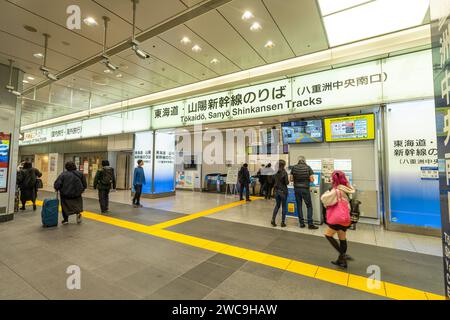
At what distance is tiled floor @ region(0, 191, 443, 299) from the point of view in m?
2.30

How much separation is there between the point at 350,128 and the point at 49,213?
7.23 m

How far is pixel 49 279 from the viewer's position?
250 cm

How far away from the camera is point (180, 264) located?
2.96 meters

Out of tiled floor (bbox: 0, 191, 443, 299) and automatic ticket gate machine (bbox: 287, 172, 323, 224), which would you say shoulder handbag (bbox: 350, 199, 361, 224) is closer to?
tiled floor (bbox: 0, 191, 443, 299)

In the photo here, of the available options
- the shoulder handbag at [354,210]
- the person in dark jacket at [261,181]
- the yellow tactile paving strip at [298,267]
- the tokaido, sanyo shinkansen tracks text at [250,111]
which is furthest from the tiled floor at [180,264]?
the person in dark jacket at [261,181]

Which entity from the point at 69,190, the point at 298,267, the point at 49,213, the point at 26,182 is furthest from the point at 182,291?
the point at 26,182

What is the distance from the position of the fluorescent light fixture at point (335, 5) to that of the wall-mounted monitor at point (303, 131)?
254cm

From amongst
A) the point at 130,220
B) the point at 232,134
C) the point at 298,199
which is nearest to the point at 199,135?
the point at 232,134

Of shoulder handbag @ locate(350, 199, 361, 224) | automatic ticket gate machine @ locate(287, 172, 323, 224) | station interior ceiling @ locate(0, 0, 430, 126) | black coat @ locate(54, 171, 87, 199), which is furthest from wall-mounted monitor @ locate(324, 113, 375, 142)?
black coat @ locate(54, 171, 87, 199)

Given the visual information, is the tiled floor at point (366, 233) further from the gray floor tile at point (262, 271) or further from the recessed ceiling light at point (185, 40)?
the recessed ceiling light at point (185, 40)

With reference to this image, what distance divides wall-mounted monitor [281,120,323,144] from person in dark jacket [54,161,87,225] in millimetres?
5418

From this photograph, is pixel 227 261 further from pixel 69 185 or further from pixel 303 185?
pixel 69 185
